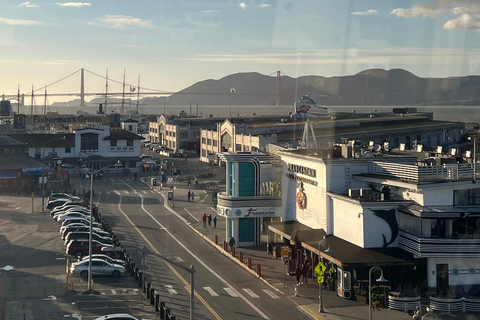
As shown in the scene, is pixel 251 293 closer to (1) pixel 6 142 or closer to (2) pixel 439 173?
(2) pixel 439 173

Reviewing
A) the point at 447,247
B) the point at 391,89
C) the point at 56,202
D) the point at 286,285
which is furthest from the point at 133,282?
the point at 391,89

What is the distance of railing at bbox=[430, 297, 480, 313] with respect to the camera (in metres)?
16.7

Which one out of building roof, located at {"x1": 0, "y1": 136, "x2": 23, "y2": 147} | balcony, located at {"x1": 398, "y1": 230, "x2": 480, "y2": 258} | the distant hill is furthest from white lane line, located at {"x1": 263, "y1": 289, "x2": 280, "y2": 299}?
building roof, located at {"x1": 0, "y1": 136, "x2": 23, "y2": 147}

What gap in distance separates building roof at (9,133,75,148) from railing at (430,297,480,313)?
43.1 meters

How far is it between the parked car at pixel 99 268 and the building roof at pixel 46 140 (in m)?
35.4

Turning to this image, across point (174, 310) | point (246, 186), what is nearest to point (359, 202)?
point (174, 310)

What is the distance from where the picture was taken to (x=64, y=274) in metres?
21.1

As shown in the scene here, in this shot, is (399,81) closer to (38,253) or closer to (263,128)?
(263,128)

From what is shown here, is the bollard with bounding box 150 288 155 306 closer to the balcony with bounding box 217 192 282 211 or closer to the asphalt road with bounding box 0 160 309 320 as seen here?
the asphalt road with bounding box 0 160 309 320

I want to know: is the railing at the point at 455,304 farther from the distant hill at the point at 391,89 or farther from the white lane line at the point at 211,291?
the distant hill at the point at 391,89

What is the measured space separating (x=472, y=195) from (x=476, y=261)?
174cm

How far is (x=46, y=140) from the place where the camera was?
2200 inches

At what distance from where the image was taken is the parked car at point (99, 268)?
2072 centimetres

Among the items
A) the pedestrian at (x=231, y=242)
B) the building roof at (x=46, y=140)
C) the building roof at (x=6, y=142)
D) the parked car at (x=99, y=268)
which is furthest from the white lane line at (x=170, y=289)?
the building roof at (x=46, y=140)
